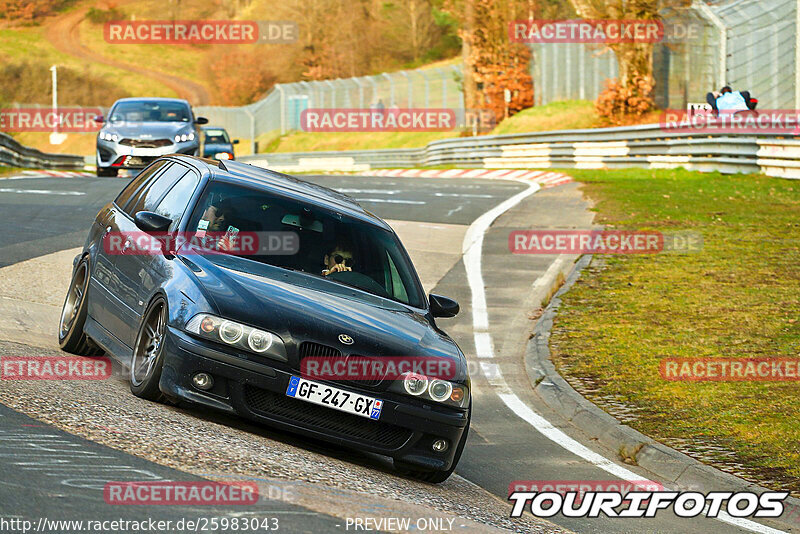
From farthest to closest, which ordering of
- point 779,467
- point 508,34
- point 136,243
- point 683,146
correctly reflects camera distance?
point 508,34
point 683,146
point 136,243
point 779,467

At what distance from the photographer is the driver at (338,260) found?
7.91 meters

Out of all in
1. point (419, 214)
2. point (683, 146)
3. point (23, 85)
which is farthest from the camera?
point (23, 85)

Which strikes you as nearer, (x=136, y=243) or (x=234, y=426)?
(x=234, y=426)

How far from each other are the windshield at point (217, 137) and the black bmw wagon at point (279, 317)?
113ft

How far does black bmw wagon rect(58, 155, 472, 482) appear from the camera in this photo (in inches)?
258

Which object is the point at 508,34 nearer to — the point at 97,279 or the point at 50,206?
the point at 50,206

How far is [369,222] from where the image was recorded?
8359 mm

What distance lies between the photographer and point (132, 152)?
26.1 m

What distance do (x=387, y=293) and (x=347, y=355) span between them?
1.41m

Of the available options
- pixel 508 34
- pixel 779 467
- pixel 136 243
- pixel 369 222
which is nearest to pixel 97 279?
pixel 136 243
